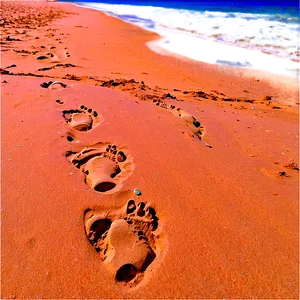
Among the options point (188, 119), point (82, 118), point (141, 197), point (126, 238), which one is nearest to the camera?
point (126, 238)

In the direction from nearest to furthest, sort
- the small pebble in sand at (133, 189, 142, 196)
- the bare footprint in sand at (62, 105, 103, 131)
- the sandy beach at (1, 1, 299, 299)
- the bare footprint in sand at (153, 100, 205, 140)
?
the sandy beach at (1, 1, 299, 299) < the small pebble in sand at (133, 189, 142, 196) < the bare footprint in sand at (62, 105, 103, 131) < the bare footprint in sand at (153, 100, 205, 140)

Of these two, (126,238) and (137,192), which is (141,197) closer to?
(137,192)

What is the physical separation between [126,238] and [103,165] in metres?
0.87

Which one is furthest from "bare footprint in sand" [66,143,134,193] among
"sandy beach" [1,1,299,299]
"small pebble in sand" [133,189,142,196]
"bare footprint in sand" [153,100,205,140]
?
"bare footprint in sand" [153,100,205,140]

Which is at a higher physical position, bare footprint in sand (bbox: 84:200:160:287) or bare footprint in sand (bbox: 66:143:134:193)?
bare footprint in sand (bbox: 66:143:134:193)

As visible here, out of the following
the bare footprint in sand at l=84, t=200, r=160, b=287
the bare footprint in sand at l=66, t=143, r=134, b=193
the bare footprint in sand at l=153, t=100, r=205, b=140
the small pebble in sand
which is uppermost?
the bare footprint in sand at l=153, t=100, r=205, b=140

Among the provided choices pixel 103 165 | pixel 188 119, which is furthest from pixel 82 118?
pixel 188 119

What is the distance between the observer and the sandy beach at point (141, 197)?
1.72 meters

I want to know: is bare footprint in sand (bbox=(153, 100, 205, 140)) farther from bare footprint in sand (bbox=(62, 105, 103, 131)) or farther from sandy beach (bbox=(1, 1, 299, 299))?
bare footprint in sand (bbox=(62, 105, 103, 131))

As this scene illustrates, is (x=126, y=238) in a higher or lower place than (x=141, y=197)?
lower

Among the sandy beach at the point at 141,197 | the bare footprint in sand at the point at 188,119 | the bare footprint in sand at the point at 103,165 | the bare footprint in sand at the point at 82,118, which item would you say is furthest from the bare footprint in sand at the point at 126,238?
the bare footprint in sand at the point at 188,119

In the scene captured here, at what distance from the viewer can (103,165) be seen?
2588mm

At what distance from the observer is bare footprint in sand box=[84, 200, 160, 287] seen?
69.4 inches

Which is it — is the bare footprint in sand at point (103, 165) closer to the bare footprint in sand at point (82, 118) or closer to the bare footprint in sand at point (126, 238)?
the bare footprint in sand at point (126, 238)
